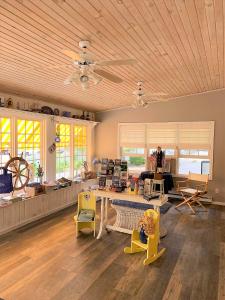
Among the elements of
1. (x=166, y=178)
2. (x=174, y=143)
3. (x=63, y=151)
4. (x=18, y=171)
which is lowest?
(x=166, y=178)

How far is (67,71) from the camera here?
A: 389 cm

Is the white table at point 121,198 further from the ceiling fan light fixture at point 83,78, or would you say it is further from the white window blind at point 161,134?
the white window blind at point 161,134

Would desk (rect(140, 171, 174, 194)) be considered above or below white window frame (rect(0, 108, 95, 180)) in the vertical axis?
below

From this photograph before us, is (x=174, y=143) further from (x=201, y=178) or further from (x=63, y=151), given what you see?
(x=63, y=151)

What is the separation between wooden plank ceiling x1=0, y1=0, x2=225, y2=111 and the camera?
2254mm

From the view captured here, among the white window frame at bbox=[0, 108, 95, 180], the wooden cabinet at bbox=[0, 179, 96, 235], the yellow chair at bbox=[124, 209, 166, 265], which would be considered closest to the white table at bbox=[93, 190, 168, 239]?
the yellow chair at bbox=[124, 209, 166, 265]

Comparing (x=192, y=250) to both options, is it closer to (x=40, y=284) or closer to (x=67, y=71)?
(x=40, y=284)

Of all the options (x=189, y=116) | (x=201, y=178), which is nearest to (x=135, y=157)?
(x=189, y=116)

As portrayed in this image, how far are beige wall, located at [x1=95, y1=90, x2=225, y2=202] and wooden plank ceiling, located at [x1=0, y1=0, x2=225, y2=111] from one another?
1819 millimetres

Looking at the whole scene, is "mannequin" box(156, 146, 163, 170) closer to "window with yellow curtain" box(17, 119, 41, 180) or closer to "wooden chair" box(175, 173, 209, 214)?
"wooden chair" box(175, 173, 209, 214)

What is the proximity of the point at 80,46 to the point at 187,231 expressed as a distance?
3.72m

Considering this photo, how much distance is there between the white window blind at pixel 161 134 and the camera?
7.02 metres

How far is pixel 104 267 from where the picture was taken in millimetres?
3219

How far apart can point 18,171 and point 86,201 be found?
151 cm
